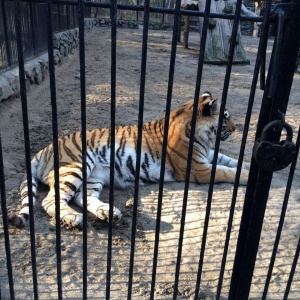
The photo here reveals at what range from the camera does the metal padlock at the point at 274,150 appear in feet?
5.15

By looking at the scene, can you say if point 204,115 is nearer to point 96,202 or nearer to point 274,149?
point 96,202

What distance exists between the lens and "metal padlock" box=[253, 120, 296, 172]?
5.15 feet

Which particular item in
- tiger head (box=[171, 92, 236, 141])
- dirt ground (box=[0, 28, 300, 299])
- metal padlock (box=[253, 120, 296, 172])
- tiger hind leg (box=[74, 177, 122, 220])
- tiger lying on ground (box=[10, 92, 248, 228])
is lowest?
dirt ground (box=[0, 28, 300, 299])

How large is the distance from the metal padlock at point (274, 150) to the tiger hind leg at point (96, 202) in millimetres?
1857

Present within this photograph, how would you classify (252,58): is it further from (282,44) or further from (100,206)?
(282,44)

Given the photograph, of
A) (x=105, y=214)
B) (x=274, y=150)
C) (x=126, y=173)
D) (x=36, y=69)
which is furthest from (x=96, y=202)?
(x=36, y=69)

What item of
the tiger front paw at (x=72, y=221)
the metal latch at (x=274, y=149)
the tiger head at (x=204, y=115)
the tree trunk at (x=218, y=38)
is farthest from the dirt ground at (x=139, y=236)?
the tree trunk at (x=218, y=38)

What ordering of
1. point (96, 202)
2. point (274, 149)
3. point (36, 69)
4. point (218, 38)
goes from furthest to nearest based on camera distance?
point (218, 38) < point (36, 69) < point (96, 202) < point (274, 149)

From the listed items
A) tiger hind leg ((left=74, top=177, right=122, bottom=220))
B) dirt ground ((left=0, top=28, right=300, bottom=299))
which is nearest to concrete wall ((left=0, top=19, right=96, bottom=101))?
dirt ground ((left=0, top=28, right=300, bottom=299))

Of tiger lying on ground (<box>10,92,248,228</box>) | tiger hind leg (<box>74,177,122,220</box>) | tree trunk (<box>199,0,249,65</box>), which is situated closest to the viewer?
tiger hind leg (<box>74,177,122,220</box>)

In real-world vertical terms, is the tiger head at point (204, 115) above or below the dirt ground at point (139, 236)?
above

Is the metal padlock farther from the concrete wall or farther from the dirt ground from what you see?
the concrete wall

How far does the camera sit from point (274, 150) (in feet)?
5.17

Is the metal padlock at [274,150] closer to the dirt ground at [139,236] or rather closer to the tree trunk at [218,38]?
the dirt ground at [139,236]
